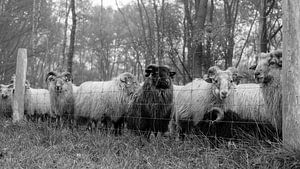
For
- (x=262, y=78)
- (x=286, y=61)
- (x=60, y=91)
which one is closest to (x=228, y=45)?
(x=60, y=91)

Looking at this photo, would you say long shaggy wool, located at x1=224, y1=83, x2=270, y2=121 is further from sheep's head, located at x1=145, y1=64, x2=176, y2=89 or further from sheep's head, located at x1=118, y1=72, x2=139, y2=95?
sheep's head, located at x1=118, y1=72, x2=139, y2=95

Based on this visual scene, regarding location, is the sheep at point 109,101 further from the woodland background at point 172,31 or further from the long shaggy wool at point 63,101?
the woodland background at point 172,31

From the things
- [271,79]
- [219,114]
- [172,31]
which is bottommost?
[219,114]

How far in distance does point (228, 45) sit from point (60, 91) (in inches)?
295

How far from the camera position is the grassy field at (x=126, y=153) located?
3.94 metres

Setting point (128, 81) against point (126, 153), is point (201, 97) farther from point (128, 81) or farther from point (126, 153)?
point (126, 153)

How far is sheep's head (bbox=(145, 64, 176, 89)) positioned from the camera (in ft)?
20.4

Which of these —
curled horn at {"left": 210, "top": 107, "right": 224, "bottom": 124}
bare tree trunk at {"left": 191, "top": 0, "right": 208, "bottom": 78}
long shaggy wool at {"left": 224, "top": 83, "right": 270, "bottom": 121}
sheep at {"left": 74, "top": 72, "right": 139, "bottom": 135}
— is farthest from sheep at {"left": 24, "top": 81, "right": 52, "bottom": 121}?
long shaggy wool at {"left": 224, "top": 83, "right": 270, "bottom": 121}

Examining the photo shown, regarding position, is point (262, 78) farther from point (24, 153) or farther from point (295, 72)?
point (24, 153)

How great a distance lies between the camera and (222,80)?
19.9ft

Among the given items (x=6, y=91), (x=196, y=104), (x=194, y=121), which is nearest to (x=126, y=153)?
(x=194, y=121)

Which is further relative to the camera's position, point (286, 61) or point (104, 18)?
point (104, 18)

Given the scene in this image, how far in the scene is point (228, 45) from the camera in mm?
13508

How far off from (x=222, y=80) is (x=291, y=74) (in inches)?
86.7
